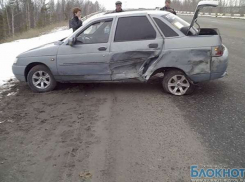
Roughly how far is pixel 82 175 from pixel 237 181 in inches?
68.5

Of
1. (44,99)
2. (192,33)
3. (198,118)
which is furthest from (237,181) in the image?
(44,99)

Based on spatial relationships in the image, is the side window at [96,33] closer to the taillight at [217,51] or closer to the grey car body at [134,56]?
the grey car body at [134,56]

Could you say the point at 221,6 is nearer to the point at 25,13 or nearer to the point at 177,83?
the point at 25,13

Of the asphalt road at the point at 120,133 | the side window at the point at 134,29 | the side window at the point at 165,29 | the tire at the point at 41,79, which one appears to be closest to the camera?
the asphalt road at the point at 120,133

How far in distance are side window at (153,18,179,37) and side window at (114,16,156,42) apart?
6.8 inches

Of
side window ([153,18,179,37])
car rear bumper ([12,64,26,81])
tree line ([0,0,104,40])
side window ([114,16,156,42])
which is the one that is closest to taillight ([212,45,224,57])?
side window ([153,18,179,37])

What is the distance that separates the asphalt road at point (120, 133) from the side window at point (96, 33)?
3.95ft

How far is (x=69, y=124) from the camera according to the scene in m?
4.28

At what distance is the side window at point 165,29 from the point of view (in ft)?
17.1

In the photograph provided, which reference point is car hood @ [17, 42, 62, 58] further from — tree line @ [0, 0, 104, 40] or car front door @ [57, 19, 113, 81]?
tree line @ [0, 0, 104, 40]

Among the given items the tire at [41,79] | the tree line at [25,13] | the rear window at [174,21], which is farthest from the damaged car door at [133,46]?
the tree line at [25,13]

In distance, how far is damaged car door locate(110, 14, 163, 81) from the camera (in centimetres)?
527

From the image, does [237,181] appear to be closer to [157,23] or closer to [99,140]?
[99,140]

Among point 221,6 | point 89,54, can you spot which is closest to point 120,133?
point 89,54
